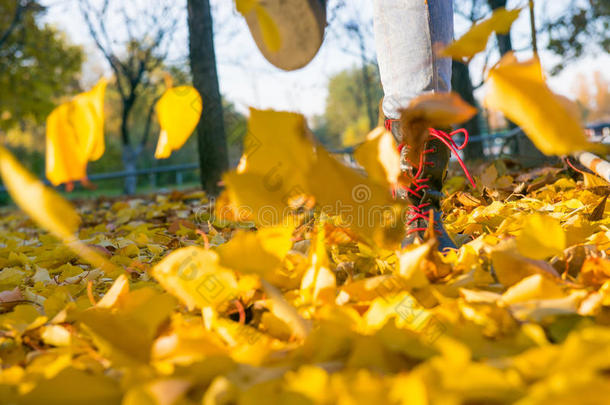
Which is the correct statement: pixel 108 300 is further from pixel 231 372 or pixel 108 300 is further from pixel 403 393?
pixel 403 393

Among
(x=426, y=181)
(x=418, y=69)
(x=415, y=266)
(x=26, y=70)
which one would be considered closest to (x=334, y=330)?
(x=415, y=266)

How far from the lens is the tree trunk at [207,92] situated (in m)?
3.47

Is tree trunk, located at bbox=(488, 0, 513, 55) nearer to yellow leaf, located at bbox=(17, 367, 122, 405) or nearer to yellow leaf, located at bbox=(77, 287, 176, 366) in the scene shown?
yellow leaf, located at bbox=(77, 287, 176, 366)

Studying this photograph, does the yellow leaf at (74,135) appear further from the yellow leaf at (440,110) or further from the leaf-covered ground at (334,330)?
the yellow leaf at (440,110)

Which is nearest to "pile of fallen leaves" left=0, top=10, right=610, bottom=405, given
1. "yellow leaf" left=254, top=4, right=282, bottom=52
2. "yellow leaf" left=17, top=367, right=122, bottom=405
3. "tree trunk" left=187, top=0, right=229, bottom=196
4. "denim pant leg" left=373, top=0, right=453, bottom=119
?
"yellow leaf" left=17, top=367, right=122, bottom=405

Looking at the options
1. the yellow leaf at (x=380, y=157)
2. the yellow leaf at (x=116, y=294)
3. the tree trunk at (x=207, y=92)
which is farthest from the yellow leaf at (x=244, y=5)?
the tree trunk at (x=207, y=92)

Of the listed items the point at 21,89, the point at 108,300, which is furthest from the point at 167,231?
the point at 21,89

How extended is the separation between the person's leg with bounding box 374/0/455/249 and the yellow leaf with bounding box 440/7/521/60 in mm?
383

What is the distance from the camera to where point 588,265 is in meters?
0.76

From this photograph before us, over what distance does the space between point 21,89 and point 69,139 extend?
39.1 ft

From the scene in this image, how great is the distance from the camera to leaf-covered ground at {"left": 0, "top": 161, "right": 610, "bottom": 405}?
19.1 inches

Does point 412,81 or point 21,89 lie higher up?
point 21,89

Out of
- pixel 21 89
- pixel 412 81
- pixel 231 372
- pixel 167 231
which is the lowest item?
pixel 167 231

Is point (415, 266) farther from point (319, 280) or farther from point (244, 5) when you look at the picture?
point (244, 5)
